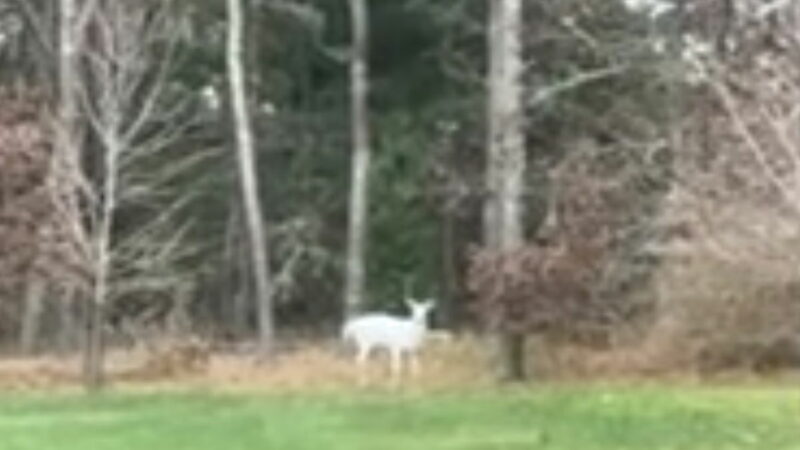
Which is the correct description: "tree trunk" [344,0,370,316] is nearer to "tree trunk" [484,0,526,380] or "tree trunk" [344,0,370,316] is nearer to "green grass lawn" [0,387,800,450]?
"tree trunk" [484,0,526,380]

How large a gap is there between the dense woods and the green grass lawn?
190cm

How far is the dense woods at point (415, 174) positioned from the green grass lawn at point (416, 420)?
190 centimetres

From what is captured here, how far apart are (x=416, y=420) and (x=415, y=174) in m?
18.6

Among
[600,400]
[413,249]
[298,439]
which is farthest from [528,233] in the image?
[298,439]

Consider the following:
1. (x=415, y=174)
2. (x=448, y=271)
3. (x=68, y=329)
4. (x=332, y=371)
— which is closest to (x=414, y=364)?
(x=332, y=371)

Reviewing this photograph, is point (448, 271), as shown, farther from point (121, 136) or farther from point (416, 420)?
point (416, 420)

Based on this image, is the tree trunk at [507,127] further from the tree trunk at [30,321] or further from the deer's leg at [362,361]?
the tree trunk at [30,321]

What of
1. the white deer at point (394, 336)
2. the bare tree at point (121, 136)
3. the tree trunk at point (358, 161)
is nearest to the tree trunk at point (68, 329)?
the bare tree at point (121, 136)

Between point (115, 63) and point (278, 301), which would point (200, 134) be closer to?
point (278, 301)

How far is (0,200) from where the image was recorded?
81.9ft

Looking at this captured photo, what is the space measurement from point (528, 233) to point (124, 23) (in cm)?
820

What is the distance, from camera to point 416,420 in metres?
17.1

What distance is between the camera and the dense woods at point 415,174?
922 inches

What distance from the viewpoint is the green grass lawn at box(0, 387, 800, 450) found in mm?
14922
